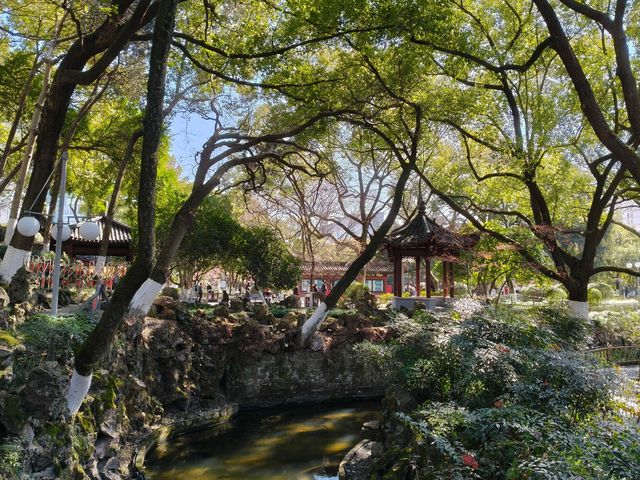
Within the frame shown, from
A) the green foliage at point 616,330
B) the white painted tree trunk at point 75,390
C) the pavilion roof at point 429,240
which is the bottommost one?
the green foliage at point 616,330

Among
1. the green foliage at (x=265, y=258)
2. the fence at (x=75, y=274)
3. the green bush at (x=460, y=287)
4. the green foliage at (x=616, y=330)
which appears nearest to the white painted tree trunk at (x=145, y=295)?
the fence at (x=75, y=274)

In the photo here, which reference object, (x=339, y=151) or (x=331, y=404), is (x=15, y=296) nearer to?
(x=331, y=404)

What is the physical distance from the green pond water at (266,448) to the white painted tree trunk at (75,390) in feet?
7.07

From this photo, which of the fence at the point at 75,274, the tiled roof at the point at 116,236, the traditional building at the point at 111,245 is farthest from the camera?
the traditional building at the point at 111,245

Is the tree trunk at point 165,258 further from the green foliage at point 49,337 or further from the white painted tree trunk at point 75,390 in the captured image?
the white painted tree trunk at point 75,390

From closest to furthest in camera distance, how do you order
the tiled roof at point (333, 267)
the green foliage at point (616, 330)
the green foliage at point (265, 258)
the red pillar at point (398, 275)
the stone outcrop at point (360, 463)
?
the stone outcrop at point (360, 463)
the green foliage at point (616, 330)
the green foliage at point (265, 258)
the red pillar at point (398, 275)
the tiled roof at point (333, 267)

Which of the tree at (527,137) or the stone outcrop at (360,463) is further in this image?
the tree at (527,137)

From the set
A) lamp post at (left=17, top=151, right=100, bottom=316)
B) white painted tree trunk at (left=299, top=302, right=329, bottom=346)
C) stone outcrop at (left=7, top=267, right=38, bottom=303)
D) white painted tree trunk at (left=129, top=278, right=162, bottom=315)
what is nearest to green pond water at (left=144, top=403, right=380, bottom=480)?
white painted tree trunk at (left=299, top=302, right=329, bottom=346)

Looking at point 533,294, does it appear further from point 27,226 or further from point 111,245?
point 27,226

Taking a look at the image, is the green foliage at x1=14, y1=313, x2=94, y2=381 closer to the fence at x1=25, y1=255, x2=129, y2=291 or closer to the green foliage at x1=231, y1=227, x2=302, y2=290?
the fence at x1=25, y1=255, x2=129, y2=291

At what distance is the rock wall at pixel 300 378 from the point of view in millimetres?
12609

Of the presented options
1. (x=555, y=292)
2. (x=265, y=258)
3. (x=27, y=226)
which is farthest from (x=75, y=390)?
(x=555, y=292)

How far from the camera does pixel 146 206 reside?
5.99m

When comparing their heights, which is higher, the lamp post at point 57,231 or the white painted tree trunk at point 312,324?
the lamp post at point 57,231
